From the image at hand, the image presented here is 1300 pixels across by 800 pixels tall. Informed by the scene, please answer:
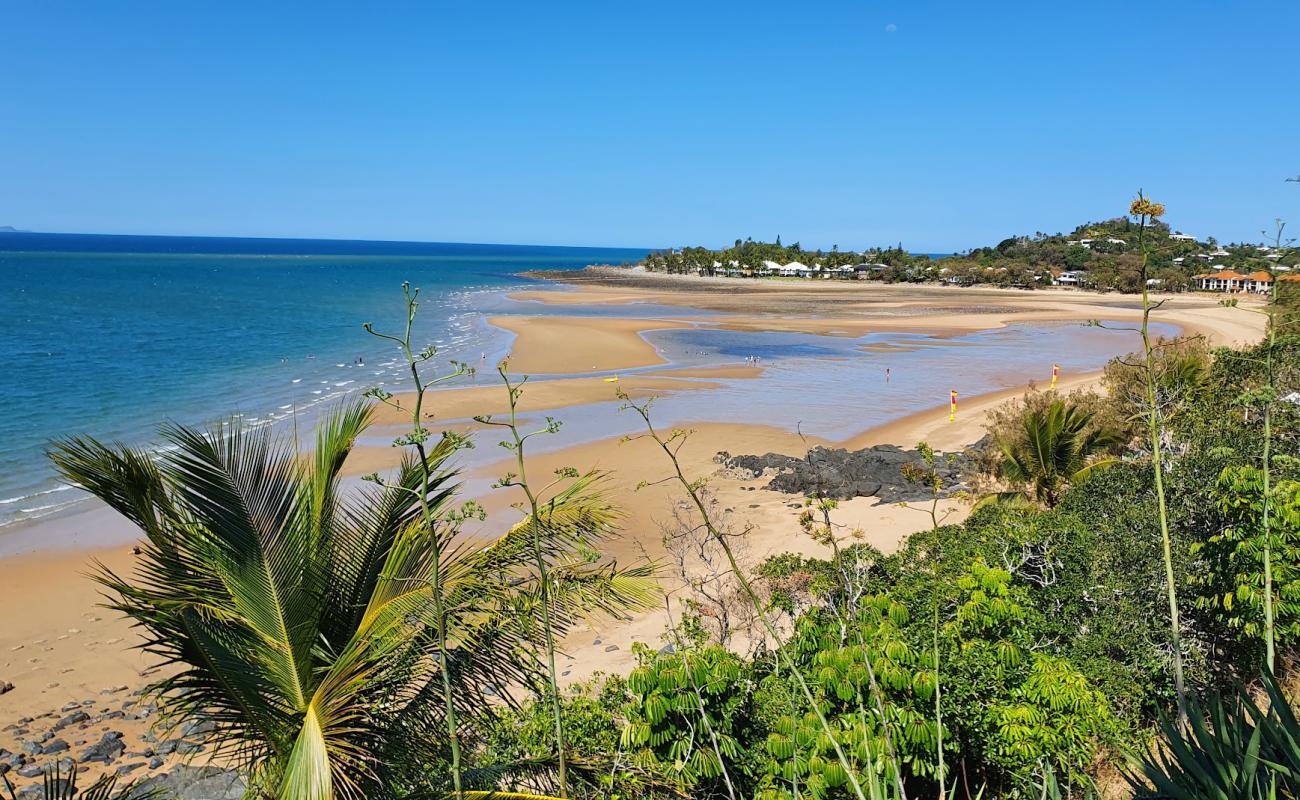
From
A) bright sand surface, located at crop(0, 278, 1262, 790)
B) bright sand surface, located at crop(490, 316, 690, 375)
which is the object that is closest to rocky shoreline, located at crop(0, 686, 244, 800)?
bright sand surface, located at crop(0, 278, 1262, 790)

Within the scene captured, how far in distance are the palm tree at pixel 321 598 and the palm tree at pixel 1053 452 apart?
39.4ft

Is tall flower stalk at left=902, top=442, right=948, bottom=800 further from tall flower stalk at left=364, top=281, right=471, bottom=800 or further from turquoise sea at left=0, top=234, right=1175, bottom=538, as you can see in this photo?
turquoise sea at left=0, top=234, right=1175, bottom=538

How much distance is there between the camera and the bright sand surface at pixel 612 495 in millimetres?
11484

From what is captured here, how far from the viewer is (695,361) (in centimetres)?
3866

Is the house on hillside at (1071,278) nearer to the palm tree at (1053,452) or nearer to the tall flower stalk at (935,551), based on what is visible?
the palm tree at (1053,452)

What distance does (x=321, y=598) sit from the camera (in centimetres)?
513

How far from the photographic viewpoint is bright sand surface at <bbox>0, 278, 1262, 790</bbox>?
11484 millimetres

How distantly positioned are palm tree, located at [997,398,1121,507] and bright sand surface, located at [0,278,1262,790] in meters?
1.59

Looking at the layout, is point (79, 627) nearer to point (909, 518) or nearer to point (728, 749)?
point (728, 749)

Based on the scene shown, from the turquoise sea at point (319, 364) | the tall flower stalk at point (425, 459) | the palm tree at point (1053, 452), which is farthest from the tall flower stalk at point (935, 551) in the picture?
the palm tree at point (1053, 452)

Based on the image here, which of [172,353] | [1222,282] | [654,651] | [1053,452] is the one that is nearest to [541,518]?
[654,651]

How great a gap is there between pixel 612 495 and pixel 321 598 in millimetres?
13311

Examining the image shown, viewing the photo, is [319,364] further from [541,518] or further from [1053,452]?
[541,518]

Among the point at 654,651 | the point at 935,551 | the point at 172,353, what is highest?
the point at 935,551
